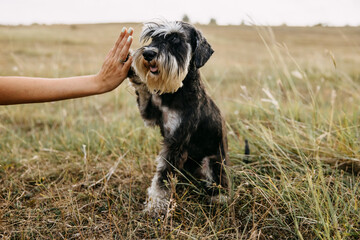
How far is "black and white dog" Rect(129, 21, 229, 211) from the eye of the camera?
2.55 m

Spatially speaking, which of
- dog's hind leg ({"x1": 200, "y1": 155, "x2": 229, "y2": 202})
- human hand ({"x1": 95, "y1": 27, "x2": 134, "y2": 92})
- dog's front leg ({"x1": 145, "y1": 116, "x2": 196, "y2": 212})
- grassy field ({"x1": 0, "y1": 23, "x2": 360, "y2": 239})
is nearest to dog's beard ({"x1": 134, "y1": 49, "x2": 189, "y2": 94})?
human hand ({"x1": 95, "y1": 27, "x2": 134, "y2": 92})

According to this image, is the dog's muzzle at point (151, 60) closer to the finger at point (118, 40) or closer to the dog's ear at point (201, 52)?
the finger at point (118, 40)

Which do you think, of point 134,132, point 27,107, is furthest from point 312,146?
point 27,107

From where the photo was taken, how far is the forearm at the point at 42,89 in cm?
231

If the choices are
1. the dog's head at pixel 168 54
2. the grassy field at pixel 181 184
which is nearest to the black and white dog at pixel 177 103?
the dog's head at pixel 168 54

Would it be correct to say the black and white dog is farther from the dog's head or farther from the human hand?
the human hand

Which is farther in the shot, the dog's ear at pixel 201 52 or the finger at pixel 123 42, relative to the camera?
the dog's ear at pixel 201 52

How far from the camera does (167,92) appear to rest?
8.77ft

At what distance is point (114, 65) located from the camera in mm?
2594

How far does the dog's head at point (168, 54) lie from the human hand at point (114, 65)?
120 millimetres

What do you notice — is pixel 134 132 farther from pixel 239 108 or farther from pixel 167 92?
pixel 239 108

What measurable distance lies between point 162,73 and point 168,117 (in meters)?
0.48

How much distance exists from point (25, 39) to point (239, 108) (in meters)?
16.9

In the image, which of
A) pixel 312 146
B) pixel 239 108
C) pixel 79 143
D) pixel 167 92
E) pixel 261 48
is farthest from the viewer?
pixel 261 48
